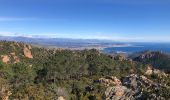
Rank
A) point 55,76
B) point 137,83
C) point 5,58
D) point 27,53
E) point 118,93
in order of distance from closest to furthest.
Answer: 1. point 118,93
2. point 137,83
3. point 55,76
4. point 5,58
5. point 27,53

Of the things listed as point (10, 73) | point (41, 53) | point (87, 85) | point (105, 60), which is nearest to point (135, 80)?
point (87, 85)

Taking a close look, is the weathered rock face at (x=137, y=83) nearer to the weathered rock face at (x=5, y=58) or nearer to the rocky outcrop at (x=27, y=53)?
the weathered rock face at (x=5, y=58)

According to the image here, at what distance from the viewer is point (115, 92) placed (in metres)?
78.6

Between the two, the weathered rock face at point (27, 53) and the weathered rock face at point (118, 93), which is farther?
the weathered rock face at point (27, 53)

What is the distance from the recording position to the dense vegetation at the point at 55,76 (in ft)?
222

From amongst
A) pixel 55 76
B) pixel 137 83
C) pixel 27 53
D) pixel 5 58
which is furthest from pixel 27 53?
pixel 137 83

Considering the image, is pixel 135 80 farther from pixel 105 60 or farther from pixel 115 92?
pixel 105 60

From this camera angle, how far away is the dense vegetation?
67.6 m

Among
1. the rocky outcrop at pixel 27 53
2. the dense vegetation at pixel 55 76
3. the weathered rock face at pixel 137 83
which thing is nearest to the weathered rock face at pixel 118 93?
the dense vegetation at pixel 55 76

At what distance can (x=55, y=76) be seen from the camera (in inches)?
4604

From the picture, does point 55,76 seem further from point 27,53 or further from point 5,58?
point 27,53

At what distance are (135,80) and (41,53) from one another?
105394 millimetres

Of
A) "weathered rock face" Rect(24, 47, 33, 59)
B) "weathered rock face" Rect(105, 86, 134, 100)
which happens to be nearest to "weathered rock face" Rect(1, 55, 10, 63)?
"weathered rock face" Rect(24, 47, 33, 59)

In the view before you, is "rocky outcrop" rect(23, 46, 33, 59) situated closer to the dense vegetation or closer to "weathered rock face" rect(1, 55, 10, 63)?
the dense vegetation
